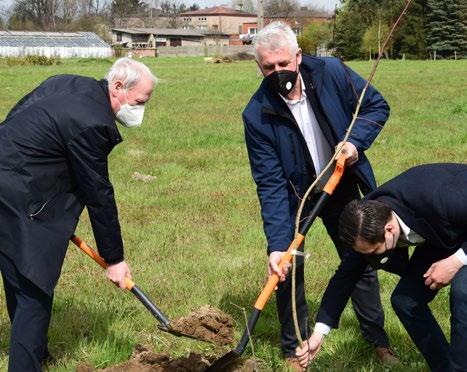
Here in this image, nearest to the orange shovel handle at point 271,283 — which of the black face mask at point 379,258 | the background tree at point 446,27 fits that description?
the black face mask at point 379,258

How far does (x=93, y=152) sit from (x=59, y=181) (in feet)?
0.89

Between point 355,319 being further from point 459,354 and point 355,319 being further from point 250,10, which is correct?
point 250,10

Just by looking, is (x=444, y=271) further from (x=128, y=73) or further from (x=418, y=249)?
(x=128, y=73)

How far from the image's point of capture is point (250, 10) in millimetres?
150000

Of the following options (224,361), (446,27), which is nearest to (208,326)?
(224,361)

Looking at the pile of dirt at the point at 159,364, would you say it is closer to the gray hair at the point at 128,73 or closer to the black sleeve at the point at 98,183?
the black sleeve at the point at 98,183

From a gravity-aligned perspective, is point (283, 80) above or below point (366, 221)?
above

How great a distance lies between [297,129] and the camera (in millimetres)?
4145

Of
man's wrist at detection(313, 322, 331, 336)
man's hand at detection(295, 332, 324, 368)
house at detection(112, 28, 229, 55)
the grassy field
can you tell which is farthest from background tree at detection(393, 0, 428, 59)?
man's hand at detection(295, 332, 324, 368)

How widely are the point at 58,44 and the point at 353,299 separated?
237 ft

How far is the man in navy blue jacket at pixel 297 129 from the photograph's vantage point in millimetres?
3982

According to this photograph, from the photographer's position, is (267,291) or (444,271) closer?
(444,271)

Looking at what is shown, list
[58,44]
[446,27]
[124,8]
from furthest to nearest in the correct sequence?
[124,8], [58,44], [446,27]

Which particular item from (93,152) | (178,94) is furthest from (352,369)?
(178,94)
